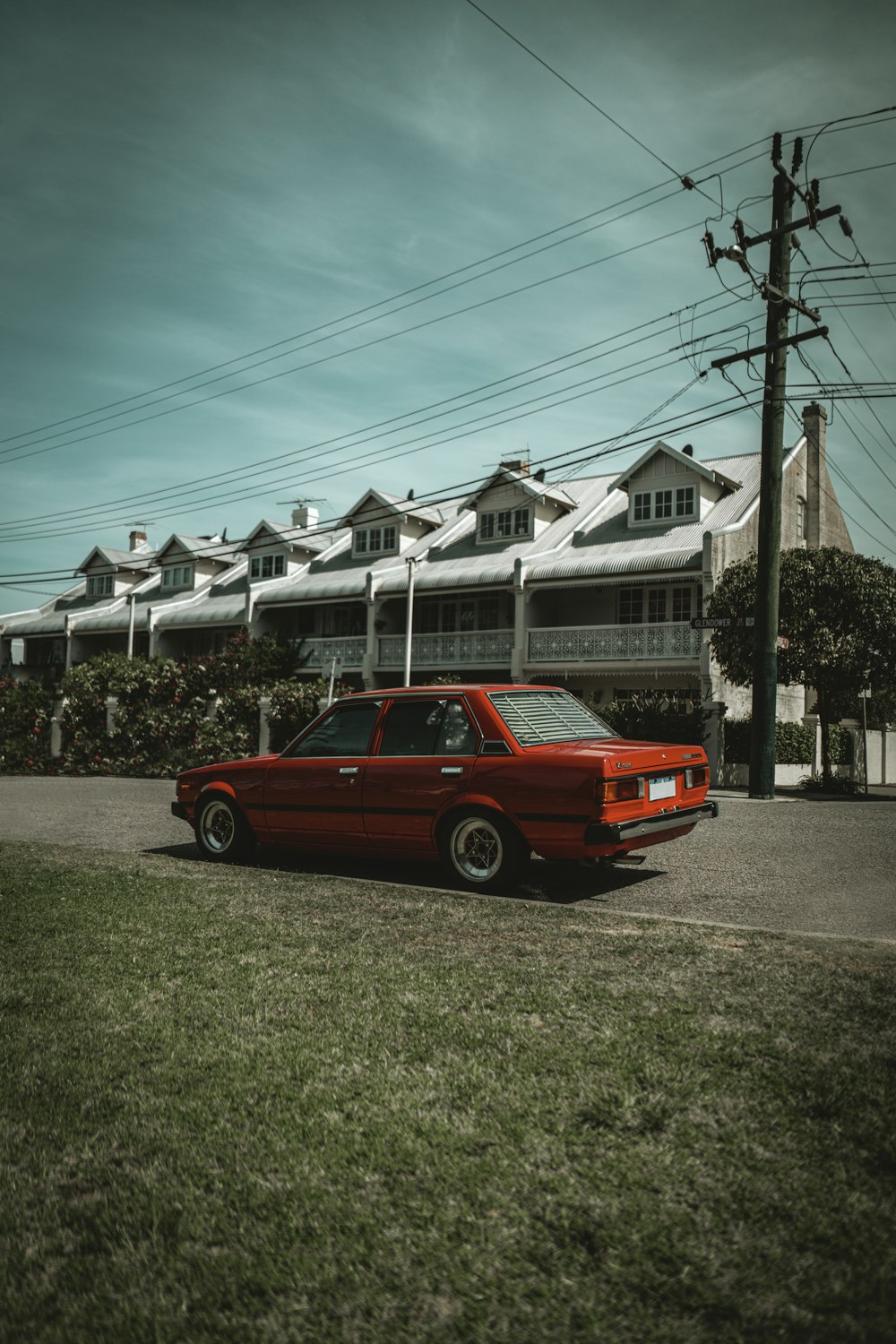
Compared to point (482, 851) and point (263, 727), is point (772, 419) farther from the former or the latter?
point (263, 727)

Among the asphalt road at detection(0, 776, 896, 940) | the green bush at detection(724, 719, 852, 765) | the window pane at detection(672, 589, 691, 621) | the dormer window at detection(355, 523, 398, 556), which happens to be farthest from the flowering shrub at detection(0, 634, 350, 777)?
the asphalt road at detection(0, 776, 896, 940)

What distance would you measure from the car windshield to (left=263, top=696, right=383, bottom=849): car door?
1.22 metres

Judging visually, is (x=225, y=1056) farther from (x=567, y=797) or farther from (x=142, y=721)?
(x=142, y=721)

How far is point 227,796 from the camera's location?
9.05 meters

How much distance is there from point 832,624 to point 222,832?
16.1 m

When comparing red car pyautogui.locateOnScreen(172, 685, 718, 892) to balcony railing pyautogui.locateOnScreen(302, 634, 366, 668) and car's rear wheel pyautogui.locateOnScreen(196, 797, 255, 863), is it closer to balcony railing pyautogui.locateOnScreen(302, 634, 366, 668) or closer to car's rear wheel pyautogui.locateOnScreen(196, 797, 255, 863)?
car's rear wheel pyautogui.locateOnScreen(196, 797, 255, 863)

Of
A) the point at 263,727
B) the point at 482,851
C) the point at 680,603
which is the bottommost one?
the point at 482,851

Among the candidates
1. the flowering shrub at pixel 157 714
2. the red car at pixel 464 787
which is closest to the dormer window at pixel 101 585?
the flowering shrub at pixel 157 714

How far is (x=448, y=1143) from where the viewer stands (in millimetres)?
2979

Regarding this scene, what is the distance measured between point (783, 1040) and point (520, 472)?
106 feet

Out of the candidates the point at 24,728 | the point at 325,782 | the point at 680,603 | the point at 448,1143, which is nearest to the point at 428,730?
the point at 325,782

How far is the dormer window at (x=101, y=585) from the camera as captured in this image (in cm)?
4753

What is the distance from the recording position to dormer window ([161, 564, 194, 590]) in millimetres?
43812

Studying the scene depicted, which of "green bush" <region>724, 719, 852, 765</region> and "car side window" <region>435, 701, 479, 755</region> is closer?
"car side window" <region>435, 701, 479, 755</region>
